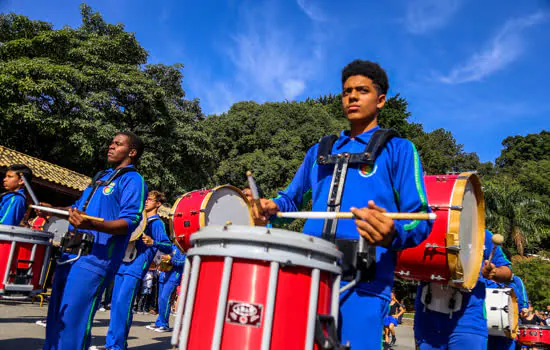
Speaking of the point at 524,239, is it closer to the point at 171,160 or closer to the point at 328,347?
the point at 171,160

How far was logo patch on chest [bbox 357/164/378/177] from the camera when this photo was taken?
250 cm

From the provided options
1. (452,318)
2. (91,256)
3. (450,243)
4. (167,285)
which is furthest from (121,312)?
(450,243)

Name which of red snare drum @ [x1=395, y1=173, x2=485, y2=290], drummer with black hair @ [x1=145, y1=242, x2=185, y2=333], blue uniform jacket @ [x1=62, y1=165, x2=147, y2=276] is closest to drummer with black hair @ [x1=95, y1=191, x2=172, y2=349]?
drummer with black hair @ [x1=145, y1=242, x2=185, y2=333]

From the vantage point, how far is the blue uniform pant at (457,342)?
13.7ft

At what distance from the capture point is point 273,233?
186 centimetres

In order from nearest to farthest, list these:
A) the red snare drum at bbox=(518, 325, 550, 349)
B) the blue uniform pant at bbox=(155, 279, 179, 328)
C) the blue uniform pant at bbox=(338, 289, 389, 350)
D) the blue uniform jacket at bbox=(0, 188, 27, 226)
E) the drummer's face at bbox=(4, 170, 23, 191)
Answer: the blue uniform pant at bbox=(338, 289, 389, 350)
the blue uniform jacket at bbox=(0, 188, 27, 226)
the drummer's face at bbox=(4, 170, 23, 191)
the red snare drum at bbox=(518, 325, 550, 349)
the blue uniform pant at bbox=(155, 279, 179, 328)

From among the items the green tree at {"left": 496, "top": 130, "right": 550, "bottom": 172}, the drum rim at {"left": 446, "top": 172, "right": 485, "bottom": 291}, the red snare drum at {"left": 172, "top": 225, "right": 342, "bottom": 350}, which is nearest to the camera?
the red snare drum at {"left": 172, "top": 225, "right": 342, "bottom": 350}

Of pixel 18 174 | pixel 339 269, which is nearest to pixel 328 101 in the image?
pixel 18 174

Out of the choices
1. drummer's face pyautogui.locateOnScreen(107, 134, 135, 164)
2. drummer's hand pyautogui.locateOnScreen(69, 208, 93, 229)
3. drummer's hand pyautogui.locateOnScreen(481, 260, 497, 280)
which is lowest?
drummer's hand pyautogui.locateOnScreen(69, 208, 93, 229)

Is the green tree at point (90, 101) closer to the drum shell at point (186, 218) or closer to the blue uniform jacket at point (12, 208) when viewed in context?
the drum shell at point (186, 218)

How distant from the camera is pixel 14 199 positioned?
537 centimetres

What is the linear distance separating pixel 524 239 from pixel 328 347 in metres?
31.2

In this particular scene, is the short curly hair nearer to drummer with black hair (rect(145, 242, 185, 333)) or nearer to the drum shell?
the drum shell

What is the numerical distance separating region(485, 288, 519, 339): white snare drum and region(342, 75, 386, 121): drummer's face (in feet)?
12.2
